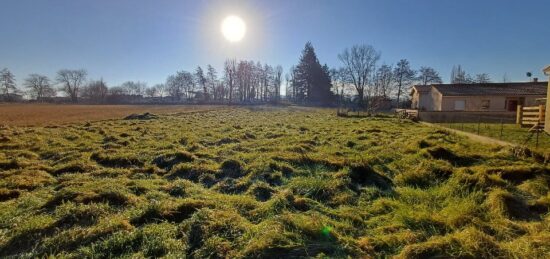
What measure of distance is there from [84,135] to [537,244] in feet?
57.1

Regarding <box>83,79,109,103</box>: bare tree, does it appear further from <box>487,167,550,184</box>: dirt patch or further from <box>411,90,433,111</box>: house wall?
<box>487,167,550,184</box>: dirt patch

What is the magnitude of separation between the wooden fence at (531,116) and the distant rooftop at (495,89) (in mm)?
14129

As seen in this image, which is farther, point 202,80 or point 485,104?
point 202,80

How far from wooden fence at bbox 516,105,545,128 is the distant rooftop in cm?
1413

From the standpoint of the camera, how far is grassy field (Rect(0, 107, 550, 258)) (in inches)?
150

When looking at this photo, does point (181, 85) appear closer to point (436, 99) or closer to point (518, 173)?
point (436, 99)

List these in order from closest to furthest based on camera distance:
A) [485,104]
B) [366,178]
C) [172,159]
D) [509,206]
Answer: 1. [509,206]
2. [366,178]
3. [172,159]
4. [485,104]

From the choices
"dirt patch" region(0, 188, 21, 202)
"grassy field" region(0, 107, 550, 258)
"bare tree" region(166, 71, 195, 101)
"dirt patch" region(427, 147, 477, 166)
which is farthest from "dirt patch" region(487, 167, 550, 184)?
"bare tree" region(166, 71, 195, 101)

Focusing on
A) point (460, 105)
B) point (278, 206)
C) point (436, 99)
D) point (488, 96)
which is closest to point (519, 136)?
point (278, 206)

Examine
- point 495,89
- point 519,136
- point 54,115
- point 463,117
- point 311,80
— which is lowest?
point 54,115

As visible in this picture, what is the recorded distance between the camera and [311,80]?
7606cm

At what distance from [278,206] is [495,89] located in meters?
37.2

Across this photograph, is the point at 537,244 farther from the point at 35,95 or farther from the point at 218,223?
the point at 35,95

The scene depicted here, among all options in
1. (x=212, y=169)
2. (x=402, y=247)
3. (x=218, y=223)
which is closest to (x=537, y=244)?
(x=402, y=247)
